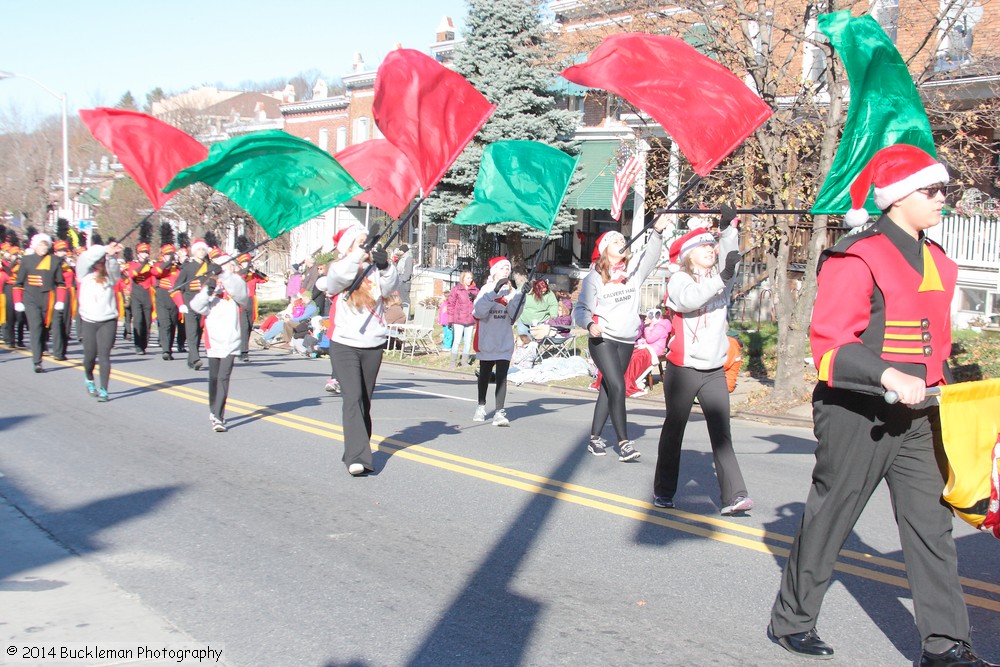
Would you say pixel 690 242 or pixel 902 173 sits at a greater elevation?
pixel 902 173

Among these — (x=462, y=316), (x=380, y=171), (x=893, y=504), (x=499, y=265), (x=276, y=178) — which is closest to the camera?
(x=893, y=504)

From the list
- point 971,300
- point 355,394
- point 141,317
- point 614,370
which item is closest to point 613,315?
point 614,370

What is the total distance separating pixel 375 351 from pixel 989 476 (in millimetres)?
5288

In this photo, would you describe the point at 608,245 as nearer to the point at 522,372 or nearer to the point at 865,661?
the point at 865,661

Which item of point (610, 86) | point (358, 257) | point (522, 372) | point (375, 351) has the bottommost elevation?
point (522, 372)

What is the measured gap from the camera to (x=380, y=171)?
12.1 m

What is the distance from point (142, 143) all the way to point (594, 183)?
1964 centimetres

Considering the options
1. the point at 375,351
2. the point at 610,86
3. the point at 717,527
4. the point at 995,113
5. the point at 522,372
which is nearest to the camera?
the point at 717,527

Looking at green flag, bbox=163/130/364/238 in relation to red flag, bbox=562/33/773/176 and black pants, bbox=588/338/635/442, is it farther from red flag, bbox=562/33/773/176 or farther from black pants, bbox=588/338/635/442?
red flag, bbox=562/33/773/176

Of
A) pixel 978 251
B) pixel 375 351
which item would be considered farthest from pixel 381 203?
pixel 978 251

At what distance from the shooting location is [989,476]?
3975 mm

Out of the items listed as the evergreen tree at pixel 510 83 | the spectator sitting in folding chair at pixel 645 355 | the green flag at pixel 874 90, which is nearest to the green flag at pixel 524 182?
the spectator sitting in folding chair at pixel 645 355

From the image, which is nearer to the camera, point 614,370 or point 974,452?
point 974,452

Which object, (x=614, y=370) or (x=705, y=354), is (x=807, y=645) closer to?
(x=705, y=354)
